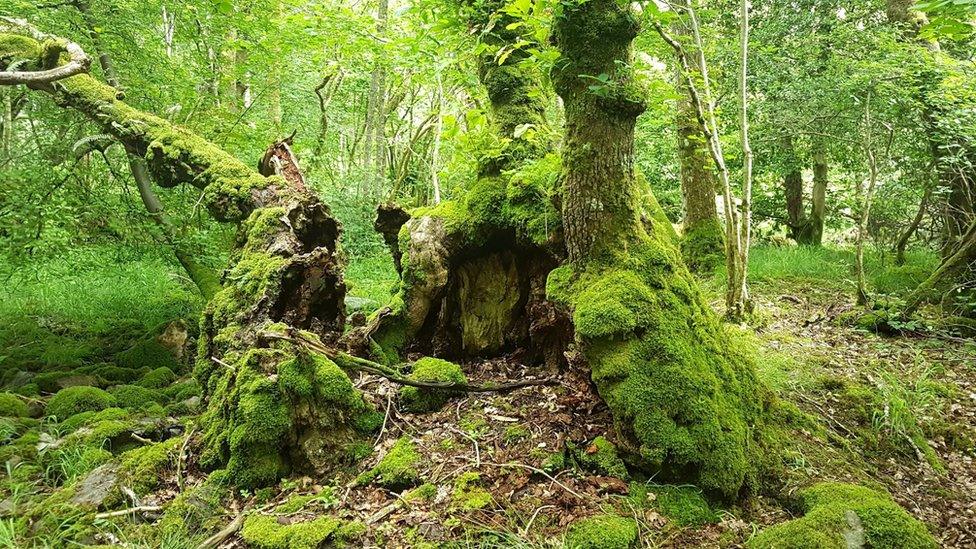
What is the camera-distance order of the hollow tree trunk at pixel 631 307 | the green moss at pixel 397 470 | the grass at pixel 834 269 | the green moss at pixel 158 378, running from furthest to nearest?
the grass at pixel 834 269 < the green moss at pixel 158 378 < the green moss at pixel 397 470 < the hollow tree trunk at pixel 631 307

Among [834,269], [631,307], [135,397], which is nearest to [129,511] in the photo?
[135,397]

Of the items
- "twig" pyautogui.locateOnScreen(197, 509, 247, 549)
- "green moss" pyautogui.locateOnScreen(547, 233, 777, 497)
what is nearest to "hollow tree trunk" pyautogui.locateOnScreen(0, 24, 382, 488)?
"twig" pyautogui.locateOnScreen(197, 509, 247, 549)

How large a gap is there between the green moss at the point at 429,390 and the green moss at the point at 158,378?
3.20 m

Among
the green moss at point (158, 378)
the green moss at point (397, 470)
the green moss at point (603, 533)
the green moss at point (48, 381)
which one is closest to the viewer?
the green moss at point (603, 533)

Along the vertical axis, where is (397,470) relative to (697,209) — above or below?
below

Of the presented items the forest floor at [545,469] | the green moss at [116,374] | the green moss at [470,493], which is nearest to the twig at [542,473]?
the forest floor at [545,469]

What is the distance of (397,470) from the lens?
321 centimetres

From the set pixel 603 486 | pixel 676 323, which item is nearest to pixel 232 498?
pixel 603 486

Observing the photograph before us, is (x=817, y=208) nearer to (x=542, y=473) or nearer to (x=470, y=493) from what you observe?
(x=542, y=473)

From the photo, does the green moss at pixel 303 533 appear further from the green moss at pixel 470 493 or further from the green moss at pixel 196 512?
the green moss at pixel 470 493

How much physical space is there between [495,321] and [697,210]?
513 centimetres

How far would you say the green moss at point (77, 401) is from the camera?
14.8ft

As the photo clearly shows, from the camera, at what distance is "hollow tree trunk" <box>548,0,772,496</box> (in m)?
3.00

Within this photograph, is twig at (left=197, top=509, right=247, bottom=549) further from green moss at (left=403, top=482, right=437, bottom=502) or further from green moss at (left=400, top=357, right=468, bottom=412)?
green moss at (left=400, top=357, right=468, bottom=412)
